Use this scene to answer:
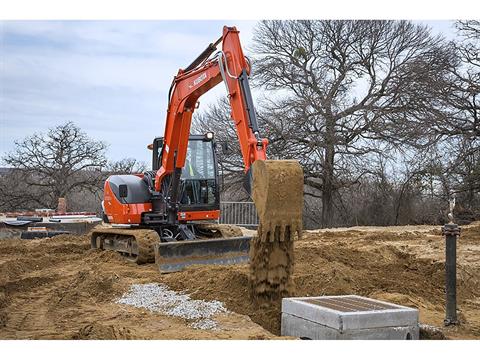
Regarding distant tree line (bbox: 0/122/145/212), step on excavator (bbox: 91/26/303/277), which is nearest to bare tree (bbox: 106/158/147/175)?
distant tree line (bbox: 0/122/145/212)

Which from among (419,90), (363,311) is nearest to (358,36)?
(419,90)

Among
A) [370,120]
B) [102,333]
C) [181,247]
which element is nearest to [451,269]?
[102,333]

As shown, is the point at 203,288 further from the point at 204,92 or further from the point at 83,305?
the point at 204,92

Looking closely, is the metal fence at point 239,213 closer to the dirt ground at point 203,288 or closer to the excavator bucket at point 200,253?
the dirt ground at point 203,288

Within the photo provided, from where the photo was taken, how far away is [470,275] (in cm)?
955

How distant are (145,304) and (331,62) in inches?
539

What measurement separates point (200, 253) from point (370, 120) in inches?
444

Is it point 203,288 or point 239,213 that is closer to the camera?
point 203,288

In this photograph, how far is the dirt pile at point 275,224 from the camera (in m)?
6.48

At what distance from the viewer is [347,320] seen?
5.01 m

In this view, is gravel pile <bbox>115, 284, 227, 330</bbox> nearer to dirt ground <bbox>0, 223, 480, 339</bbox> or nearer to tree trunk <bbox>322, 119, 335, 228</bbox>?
dirt ground <bbox>0, 223, 480, 339</bbox>

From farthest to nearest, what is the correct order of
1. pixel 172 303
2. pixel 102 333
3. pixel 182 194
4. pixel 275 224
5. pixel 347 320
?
pixel 182 194 → pixel 172 303 → pixel 275 224 → pixel 102 333 → pixel 347 320

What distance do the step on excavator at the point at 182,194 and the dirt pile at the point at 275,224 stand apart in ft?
6.39

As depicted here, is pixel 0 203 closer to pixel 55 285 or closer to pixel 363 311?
pixel 55 285
